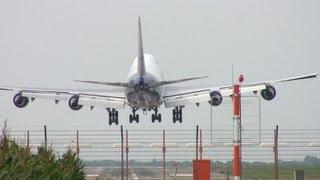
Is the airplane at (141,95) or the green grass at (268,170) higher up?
the airplane at (141,95)

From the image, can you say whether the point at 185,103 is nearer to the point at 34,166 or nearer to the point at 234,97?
the point at 234,97

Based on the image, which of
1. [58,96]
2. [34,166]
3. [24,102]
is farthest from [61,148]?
[58,96]

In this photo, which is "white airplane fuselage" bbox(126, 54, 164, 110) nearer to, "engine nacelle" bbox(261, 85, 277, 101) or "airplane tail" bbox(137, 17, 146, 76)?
"airplane tail" bbox(137, 17, 146, 76)

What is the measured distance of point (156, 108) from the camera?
5934cm

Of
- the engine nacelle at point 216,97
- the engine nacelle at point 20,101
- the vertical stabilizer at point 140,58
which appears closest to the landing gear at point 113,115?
the vertical stabilizer at point 140,58

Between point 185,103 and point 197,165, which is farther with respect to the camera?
point 185,103

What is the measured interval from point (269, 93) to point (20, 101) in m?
19.3

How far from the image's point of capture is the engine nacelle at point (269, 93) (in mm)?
49688

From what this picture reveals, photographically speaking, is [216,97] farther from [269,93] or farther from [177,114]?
[177,114]

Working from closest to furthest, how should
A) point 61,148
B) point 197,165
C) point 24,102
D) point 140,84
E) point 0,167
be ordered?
point 0,167, point 197,165, point 61,148, point 140,84, point 24,102

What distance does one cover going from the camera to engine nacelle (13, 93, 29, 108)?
56263 millimetres

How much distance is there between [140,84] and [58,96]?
39.4ft

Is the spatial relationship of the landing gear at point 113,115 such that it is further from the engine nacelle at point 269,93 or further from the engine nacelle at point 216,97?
the engine nacelle at point 269,93

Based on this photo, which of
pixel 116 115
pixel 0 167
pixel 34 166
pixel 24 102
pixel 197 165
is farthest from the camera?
pixel 116 115
